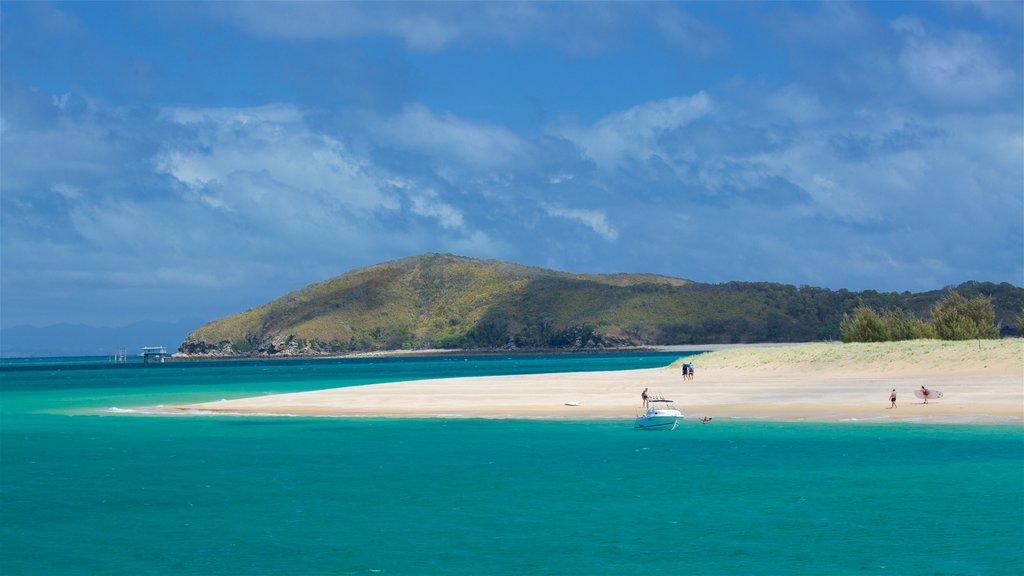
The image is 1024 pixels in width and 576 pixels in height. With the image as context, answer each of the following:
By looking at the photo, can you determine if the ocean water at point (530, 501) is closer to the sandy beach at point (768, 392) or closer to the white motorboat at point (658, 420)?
the white motorboat at point (658, 420)

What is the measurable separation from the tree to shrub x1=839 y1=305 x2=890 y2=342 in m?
3.06

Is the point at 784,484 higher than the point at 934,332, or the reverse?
the point at 934,332

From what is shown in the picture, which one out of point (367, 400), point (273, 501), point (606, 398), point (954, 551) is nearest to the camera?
point (954, 551)

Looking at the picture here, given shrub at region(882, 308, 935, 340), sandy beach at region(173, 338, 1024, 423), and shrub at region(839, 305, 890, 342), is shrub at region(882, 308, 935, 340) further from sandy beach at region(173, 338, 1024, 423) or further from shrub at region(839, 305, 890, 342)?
sandy beach at region(173, 338, 1024, 423)

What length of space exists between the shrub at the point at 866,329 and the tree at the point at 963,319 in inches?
120

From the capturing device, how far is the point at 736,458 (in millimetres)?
31625

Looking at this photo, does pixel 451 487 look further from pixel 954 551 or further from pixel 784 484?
pixel 954 551

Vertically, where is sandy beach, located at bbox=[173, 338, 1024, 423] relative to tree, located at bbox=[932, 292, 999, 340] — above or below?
below

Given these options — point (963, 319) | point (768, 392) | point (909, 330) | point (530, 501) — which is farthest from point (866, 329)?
point (530, 501)

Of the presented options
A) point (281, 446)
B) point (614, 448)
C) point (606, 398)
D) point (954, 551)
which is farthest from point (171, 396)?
point (954, 551)

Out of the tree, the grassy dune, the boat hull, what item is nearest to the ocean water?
the boat hull

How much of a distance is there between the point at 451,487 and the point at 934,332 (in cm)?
4936

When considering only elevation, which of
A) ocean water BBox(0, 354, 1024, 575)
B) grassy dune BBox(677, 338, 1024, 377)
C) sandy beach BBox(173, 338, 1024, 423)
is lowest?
ocean water BBox(0, 354, 1024, 575)

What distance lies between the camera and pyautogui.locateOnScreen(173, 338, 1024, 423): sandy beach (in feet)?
141
